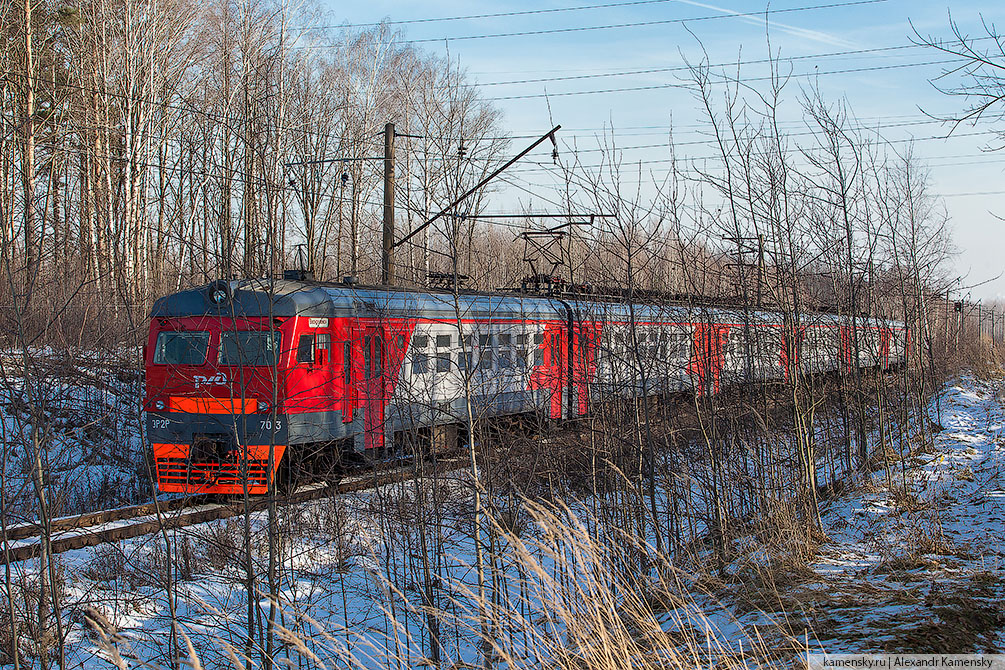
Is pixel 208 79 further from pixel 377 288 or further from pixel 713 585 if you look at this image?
pixel 713 585

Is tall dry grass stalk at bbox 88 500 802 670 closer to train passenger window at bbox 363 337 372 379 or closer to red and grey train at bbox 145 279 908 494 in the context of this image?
red and grey train at bbox 145 279 908 494

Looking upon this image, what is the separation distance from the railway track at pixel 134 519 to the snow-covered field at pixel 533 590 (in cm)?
14

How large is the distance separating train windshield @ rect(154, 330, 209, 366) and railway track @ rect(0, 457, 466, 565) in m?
1.66

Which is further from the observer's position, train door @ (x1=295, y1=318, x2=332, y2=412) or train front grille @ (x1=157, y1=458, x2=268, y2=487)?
train door @ (x1=295, y1=318, x2=332, y2=412)

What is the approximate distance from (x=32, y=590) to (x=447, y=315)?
224 inches

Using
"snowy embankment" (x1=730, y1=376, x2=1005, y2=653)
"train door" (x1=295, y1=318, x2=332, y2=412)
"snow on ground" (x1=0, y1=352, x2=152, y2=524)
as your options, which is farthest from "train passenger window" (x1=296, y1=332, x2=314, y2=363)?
"snowy embankment" (x1=730, y1=376, x2=1005, y2=653)

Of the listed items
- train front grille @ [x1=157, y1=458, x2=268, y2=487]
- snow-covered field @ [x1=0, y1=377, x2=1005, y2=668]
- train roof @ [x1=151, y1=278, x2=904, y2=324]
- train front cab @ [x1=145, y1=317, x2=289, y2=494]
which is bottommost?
snow-covered field @ [x1=0, y1=377, x2=1005, y2=668]

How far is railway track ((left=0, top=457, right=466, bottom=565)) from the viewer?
710 centimetres

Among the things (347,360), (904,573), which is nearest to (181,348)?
(347,360)

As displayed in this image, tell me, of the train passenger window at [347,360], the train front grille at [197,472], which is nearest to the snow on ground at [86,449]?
the train front grille at [197,472]

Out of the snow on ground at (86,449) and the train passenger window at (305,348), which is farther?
the snow on ground at (86,449)

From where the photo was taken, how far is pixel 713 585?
20.1ft

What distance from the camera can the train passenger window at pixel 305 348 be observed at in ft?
29.0

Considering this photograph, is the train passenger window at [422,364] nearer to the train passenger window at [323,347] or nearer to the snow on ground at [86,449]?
the train passenger window at [323,347]
